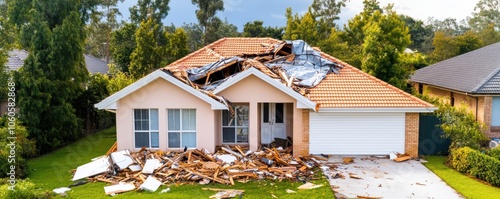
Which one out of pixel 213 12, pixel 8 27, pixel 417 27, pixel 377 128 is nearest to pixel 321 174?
pixel 377 128

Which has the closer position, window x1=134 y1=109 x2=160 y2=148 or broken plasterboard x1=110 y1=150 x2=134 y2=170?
broken plasterboard x1=110 y1=150 x2=134 y2=170

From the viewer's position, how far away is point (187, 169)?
552 inches

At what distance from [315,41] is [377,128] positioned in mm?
15467

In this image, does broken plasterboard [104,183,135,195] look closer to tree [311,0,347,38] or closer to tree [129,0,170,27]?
tree [129,0,170,27]

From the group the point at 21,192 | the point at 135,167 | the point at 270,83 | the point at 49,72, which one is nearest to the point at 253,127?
the point at 270,83

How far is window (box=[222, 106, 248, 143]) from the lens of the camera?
60.4ft

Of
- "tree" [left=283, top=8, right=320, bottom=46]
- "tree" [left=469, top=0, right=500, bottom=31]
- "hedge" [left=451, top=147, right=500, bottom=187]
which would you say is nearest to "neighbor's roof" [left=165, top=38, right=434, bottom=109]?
"hedge" [left=451, top=147, right=500, bottom=187]

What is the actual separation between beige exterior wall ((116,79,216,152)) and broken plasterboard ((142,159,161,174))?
6.84ft

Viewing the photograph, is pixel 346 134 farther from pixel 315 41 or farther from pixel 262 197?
pixel 315 41

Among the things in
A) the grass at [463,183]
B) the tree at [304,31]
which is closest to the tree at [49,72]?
the tree at [304,31]

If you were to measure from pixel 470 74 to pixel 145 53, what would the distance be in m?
23.8

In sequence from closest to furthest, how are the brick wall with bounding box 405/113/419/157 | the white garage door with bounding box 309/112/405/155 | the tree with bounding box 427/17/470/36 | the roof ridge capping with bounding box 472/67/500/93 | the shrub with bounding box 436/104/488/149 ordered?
1. the shrub with bounding box 436/104/488/149
2. the brick wall with bounding box 405/113/419/157
3. the white garage door with bounding box 309/112/405/155
4. the roof ridge capping with bounding box 472/67/500/93
5. the tree with bounding box 427/17/470/36

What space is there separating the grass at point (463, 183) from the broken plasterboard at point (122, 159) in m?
11.5

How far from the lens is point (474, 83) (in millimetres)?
20000
